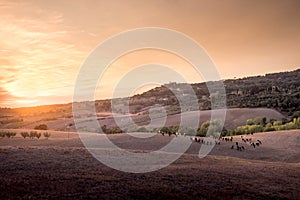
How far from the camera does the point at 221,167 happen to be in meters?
17.7

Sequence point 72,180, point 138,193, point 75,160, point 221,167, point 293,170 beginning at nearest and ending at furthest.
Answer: point 138,193, point 72,180, point 75,160, point 221,167, point 293,170

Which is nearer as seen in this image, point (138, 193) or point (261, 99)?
point (138, 193)

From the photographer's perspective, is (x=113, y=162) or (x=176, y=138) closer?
(x=113, y=162)

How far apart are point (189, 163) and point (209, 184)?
502 cm

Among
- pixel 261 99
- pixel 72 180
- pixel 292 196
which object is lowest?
pixel 292 196

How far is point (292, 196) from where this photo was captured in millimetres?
13266

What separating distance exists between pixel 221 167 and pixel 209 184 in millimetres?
4445

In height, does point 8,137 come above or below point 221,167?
above

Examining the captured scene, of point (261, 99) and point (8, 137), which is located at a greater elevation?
point (261, 99)

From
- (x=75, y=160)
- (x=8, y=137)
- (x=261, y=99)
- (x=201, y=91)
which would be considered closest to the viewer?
(x=75, y=160)

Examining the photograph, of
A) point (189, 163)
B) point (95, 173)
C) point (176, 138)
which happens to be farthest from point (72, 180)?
point (176, 138)

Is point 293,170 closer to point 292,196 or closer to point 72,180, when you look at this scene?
point 292,196

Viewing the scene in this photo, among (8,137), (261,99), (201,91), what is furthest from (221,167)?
(201,91)

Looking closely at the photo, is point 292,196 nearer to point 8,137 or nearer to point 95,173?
point 95,173
